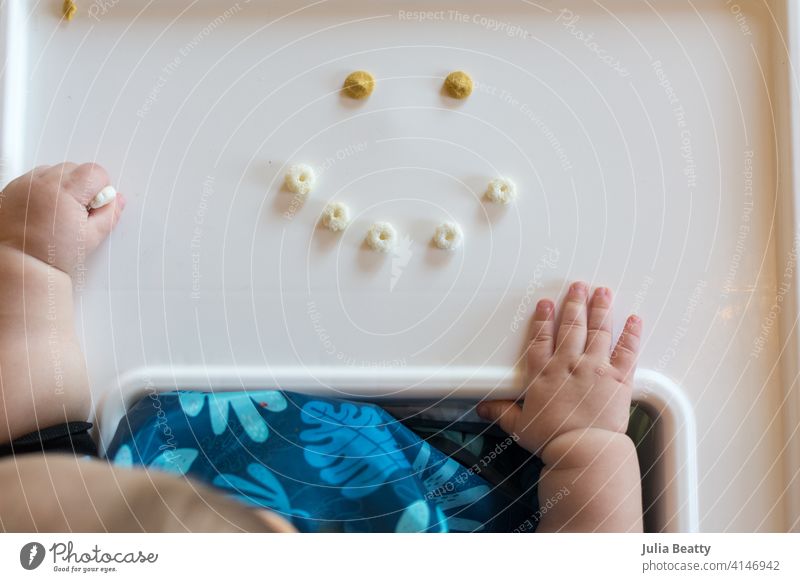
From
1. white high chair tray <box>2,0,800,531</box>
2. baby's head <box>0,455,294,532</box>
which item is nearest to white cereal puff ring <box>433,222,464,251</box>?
white high chair tray <box>2,0,800,531</box>

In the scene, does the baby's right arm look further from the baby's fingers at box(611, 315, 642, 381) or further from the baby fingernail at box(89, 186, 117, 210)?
the baby fingernail at box(89, 186, 117, 210)

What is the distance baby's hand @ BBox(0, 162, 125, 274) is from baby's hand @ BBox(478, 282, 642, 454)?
33 cm

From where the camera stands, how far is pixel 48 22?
47 centimetres

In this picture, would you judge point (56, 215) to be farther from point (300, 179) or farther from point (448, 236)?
point (448, 236)

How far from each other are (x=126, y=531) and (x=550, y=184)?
0.37 metres

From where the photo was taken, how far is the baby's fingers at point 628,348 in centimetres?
44

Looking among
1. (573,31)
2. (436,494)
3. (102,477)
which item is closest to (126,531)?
(102,477)

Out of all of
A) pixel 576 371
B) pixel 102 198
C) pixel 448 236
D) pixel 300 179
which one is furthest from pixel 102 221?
pixel 576 371

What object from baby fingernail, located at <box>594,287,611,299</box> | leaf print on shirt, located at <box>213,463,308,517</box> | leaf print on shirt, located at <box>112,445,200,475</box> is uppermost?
baby fingernail, located at <box>594,287,611,299</box>

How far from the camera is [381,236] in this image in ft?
1.48

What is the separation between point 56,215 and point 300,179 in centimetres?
17

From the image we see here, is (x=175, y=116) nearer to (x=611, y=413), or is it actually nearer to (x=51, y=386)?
(x=51, y=386)

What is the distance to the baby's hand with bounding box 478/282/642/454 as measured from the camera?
437 millimetres

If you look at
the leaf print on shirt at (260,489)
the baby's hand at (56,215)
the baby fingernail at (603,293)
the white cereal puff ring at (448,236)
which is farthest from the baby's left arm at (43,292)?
the baby fingernail at (603,293)
